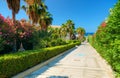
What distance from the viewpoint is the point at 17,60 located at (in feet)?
33.0

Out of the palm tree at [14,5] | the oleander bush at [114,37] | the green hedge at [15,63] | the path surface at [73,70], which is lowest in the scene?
the path surface at [73,70]

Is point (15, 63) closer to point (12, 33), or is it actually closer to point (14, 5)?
point (12, 33)

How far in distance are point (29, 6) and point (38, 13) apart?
1.90 metres

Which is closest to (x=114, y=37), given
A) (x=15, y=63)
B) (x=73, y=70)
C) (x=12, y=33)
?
(x=73, y=70)

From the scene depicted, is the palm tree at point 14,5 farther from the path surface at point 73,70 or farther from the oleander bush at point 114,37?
the oleander bush at point 114,37

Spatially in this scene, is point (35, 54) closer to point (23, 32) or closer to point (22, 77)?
point (22, 77)

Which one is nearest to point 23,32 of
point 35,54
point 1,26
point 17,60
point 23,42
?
point 23,42

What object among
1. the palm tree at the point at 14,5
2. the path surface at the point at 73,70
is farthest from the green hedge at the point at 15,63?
the palm tree at the point at 14,5

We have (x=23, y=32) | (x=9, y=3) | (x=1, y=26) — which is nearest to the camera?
(x=1, y=26)

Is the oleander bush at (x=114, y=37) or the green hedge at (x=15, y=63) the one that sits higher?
the oleander bush at (x=114, y=37)

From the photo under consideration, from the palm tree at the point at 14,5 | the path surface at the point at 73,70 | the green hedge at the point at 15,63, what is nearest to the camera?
the green hedge at the point at 15,63

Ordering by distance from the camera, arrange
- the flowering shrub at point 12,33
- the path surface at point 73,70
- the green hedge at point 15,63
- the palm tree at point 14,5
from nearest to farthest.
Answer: the green hedge at point 15,63 < the path surface at point 73,70 < the flowering shrub at point 12,33 < the palm tree at point 14,5

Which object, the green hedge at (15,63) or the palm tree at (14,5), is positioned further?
the palm tree at (14,5)

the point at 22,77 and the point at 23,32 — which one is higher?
the point at 23,32
